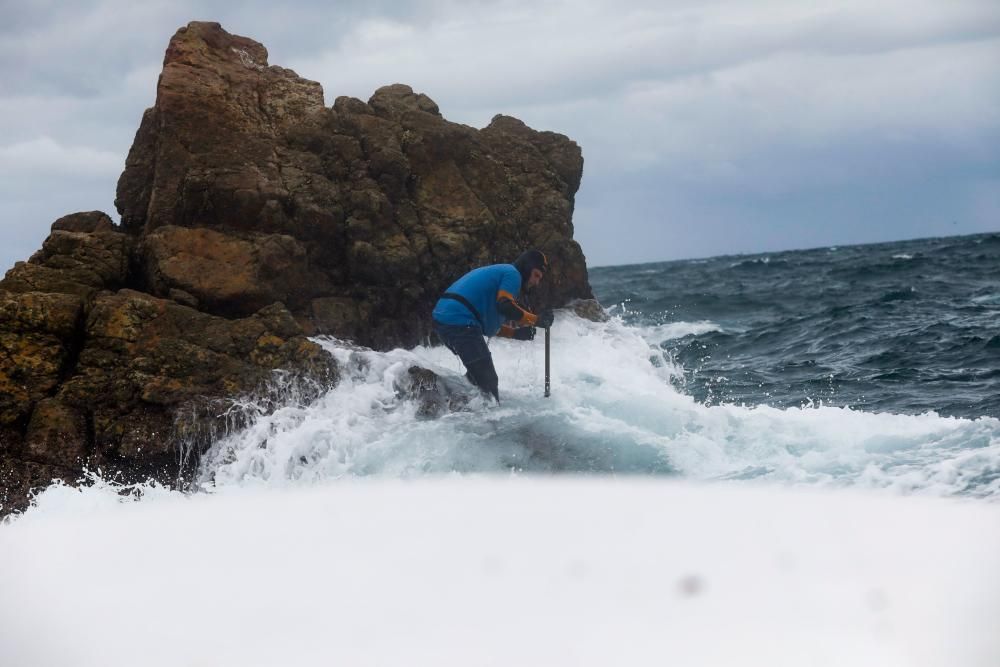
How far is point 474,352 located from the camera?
7891mm

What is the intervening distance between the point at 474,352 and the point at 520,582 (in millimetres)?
3831

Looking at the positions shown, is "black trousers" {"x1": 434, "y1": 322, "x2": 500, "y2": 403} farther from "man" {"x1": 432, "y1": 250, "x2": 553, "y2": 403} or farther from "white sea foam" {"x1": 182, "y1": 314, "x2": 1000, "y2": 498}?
"white sea foam" {"x1": 182, "y1": 314, "x2": 1000, "y2": 498}

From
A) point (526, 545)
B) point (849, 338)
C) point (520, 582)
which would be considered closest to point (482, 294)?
point (526, 545)

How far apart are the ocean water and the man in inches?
14.1

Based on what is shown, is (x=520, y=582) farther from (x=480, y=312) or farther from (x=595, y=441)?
(x=480, y=312)

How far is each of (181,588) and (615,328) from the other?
8139 mm

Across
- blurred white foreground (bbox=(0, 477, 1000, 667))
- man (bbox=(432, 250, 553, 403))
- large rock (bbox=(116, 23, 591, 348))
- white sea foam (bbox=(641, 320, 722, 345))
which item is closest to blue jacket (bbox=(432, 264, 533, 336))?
man (bbox=(432, 250, 553, 403))

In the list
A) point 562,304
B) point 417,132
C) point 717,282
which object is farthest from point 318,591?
point 717,282

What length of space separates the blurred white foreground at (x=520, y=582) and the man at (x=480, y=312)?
7.36ft

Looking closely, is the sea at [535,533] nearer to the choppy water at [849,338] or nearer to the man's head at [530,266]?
the choppy water at [849,338]

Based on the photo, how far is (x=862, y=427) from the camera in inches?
278

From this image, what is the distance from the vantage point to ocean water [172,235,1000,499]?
21.1 feet

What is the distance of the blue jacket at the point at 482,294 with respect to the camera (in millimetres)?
7891

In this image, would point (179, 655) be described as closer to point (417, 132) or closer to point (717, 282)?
point (417, 132)
